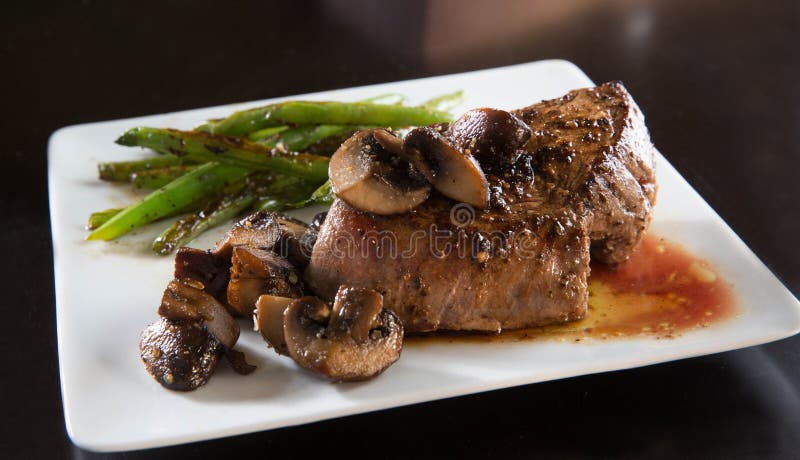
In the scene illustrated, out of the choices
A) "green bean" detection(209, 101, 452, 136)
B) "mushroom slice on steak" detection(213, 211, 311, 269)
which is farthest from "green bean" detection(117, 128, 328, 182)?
"mushroom slice on steak" detection(213, 211, 311, 269)

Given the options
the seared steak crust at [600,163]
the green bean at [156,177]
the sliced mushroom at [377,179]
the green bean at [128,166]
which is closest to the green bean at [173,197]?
the green bean at [156,177]

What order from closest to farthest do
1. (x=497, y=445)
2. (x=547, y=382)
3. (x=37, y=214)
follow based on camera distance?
(x=497, y=445) → (x=547, y=382) → (x=37, y=214)

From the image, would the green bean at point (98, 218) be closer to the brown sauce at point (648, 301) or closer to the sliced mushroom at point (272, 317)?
the sliced mushroom at point (272, 317)

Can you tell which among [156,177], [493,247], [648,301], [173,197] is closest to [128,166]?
[156,177]

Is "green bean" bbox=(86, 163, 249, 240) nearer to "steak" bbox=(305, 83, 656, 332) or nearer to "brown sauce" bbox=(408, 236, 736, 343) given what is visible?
"steak" bbox=(305, 83, 656, 332)

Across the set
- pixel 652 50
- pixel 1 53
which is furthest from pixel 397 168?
pixel 1 53

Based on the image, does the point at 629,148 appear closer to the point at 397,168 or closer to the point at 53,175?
the point at 397,168
